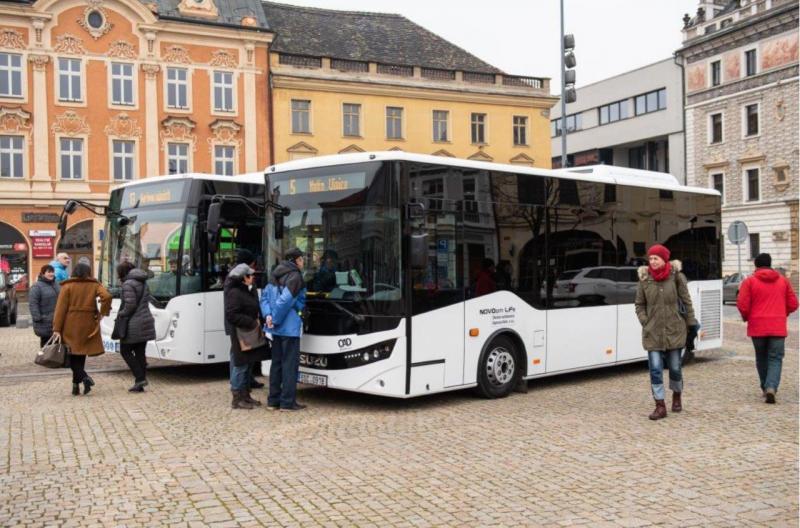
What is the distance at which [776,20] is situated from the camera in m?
52.4

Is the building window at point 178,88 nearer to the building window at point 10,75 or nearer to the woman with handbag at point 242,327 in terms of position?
the building window at point 10,75

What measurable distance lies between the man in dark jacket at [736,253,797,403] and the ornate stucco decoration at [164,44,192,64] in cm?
3380

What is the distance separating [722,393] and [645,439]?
11.3ft

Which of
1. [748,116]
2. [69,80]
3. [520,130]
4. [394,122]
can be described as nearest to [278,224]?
[69,80]

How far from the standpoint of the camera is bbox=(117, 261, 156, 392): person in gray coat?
11453 millimetres

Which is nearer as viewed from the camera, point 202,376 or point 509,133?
point 202,376

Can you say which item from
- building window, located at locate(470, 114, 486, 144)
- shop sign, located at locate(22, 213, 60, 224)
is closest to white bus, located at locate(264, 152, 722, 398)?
shop sign, located at locate(22, 213, 60, 224)

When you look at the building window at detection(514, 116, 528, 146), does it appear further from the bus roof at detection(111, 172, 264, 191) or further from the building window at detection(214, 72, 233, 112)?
the bus roof at detection(111, 172, 264, 191)

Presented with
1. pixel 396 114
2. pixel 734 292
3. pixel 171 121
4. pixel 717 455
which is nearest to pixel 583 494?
pixel 717 455

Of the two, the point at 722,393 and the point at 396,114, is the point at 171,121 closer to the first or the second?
the point at 396,114

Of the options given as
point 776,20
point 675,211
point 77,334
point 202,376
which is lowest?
point 202,376

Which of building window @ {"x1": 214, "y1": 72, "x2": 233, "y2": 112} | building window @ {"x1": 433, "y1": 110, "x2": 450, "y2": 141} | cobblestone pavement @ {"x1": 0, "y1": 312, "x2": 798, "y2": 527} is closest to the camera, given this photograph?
cobblestone pavement @ {"x1": 0, "y1": 312, "x2": 798, "y2": 527}

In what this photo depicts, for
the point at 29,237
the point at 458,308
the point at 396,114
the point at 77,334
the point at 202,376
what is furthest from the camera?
the point at 396,114

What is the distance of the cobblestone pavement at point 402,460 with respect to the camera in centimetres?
602
